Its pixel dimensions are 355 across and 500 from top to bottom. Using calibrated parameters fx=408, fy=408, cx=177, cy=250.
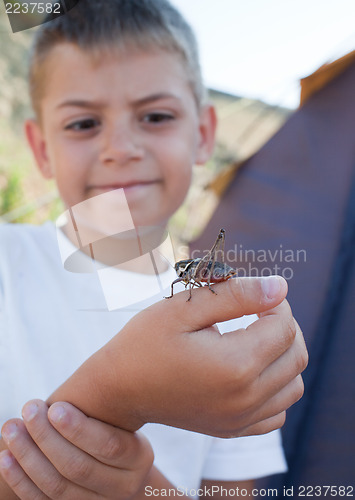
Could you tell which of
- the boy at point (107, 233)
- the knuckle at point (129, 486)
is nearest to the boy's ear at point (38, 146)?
the boy at point (107, 233)

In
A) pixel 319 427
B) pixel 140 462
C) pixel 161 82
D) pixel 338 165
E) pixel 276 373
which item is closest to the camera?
pixel 276 373

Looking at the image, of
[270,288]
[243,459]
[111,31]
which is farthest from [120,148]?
[243,459]

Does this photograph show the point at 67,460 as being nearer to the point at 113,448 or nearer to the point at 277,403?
the point at 113,448

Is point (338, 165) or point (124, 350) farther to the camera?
point (338, 165)

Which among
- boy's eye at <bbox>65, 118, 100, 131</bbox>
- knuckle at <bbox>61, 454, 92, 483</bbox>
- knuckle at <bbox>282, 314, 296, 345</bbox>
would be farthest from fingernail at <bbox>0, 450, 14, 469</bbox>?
boy's eye at <bbox>65, 118, 100, 131</bbox>

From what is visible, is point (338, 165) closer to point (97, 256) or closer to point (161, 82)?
point (161, 82)

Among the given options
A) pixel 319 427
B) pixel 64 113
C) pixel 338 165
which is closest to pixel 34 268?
pixel 64 113

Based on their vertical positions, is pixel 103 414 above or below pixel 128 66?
below
